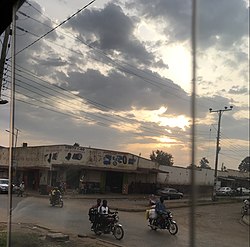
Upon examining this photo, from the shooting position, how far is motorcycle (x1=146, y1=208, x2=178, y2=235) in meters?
3.28

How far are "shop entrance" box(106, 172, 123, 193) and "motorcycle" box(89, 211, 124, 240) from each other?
45 centimetres

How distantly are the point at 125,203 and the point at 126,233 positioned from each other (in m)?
0.48

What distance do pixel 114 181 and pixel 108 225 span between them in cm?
97

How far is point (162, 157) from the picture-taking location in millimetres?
2162

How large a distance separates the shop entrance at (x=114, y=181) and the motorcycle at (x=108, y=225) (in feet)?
1.48

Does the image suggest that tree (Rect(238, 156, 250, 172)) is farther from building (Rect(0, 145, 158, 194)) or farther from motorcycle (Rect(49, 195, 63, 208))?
motorcycle (Rect(49, 195, 63, 208))

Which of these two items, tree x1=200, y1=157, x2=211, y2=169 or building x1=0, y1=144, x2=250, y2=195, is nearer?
tree x1=200, y1=157, x2=211, y2=169

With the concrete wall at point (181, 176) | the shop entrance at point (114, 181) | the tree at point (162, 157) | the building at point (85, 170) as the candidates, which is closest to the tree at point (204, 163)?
Answer: the concrete wall at point (181, 176)

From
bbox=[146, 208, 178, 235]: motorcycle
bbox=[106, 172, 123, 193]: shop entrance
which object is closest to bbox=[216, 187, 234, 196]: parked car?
bbox=[146, 208, 178, 235]: motorcycle

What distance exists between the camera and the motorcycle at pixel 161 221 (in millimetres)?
3278

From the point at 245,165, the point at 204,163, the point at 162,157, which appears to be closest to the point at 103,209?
the point at 162,157

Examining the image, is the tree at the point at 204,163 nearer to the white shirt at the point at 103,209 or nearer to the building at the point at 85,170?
the building at the point at 85,170

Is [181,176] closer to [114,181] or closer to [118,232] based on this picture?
[114,181]

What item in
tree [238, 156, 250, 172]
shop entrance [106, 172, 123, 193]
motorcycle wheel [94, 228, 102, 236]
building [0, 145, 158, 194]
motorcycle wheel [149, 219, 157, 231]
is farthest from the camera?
motorcycle wheel [94, 228, 102, 236]
